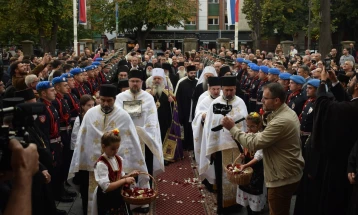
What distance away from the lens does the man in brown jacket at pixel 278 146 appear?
18.0 ft

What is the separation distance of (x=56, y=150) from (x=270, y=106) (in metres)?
3.83

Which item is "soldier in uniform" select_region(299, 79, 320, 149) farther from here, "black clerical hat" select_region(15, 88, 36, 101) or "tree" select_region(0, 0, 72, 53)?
"tree" select_region(0, 0, 72, 53)

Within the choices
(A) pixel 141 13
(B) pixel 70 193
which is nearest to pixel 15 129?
(B) pixel 70 193

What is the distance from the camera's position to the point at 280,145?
5551 mm

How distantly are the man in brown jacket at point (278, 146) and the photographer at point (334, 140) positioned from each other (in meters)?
0.59

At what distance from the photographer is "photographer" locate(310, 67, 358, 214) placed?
588cm

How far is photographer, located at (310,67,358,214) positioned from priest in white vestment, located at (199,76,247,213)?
5.82ft

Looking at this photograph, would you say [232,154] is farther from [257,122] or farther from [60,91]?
[60,91]

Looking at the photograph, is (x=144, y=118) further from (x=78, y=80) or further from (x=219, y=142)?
(x=78, y=80)

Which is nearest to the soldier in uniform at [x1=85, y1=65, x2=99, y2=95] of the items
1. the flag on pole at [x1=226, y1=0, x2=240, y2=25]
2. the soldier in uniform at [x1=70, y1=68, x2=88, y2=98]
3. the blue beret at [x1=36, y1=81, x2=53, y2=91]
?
the soldier in uniform at [x1=70, y1=68, x2=88, y2=98]

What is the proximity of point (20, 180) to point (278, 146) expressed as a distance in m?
3.62

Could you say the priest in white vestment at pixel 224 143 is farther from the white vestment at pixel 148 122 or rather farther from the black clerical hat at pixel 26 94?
the black clerical hat at pixel 26 94

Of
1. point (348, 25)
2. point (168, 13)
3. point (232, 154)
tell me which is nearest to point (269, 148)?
point (232, 154)

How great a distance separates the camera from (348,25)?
131ft
